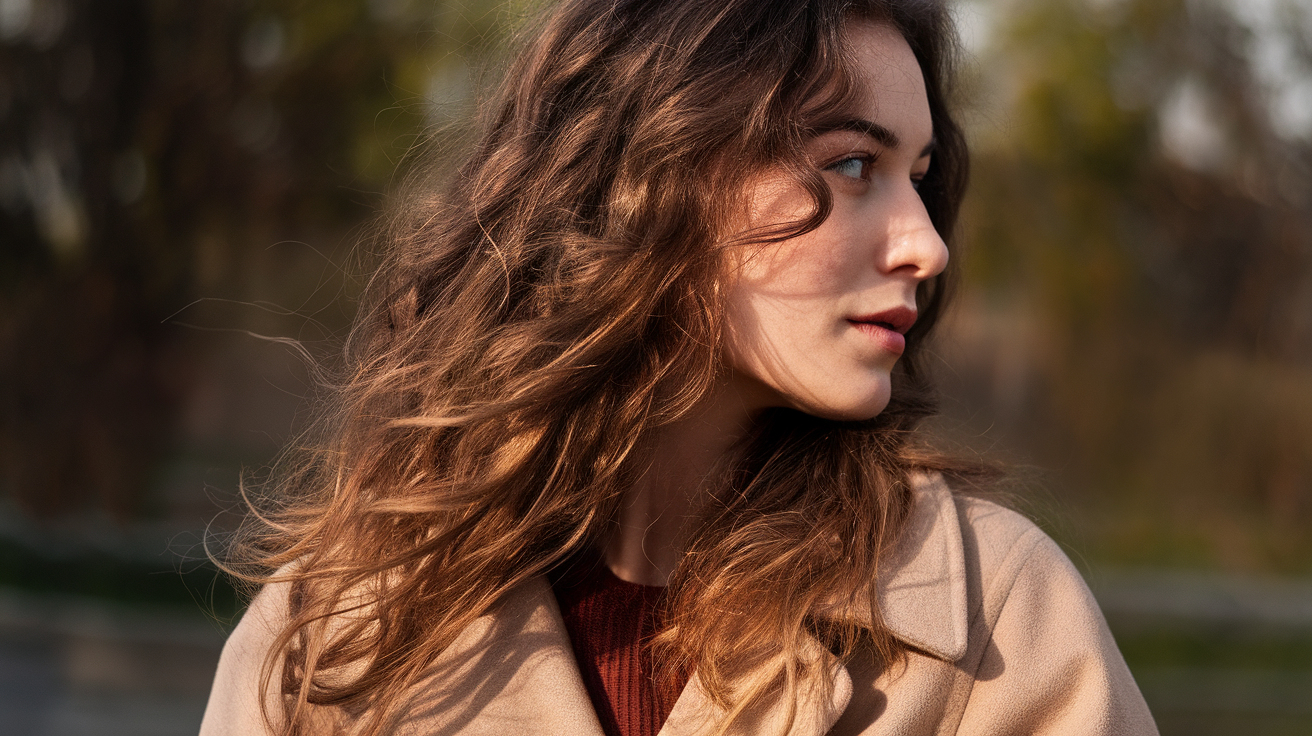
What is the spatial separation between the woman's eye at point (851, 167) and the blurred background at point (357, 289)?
201 inches

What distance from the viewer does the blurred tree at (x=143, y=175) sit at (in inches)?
294

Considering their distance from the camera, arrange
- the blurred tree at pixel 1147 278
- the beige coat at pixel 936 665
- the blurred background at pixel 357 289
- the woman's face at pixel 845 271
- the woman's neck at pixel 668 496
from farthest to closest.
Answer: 1. the blurred tree at pixel 1147 278
2. the blurred background at pixel 357 289
3. the woman's neck at pixel 668 496
4. the woman's face at pixel 845 271
5. the beige coat at pixel 936 665

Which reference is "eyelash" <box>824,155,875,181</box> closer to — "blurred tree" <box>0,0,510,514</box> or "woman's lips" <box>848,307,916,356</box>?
"woman's lips" <box>848,307,916,356</box>

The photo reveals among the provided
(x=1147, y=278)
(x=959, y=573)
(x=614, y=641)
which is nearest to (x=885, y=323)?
(x=959, y=573)

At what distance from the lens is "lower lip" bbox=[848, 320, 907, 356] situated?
5.83 ft

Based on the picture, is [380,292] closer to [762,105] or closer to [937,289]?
[762,105]

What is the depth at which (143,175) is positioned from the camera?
297 inches

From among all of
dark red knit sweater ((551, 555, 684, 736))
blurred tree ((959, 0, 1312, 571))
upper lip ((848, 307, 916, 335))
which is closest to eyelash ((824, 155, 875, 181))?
upper lip ((848, 307, 916, 335))

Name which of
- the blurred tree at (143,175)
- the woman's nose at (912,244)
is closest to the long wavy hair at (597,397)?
the woman's nose at (912,244)

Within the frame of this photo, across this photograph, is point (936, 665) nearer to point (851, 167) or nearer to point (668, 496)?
point (668, 496)

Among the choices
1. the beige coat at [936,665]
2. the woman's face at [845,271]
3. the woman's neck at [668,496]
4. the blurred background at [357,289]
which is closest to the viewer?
the beige coat at [936,665]

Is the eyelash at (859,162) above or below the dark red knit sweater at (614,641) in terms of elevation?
above

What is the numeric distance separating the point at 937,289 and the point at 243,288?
6620 mm

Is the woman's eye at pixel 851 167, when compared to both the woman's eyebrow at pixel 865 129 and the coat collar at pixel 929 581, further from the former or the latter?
the coat collar at pixel 929 581
